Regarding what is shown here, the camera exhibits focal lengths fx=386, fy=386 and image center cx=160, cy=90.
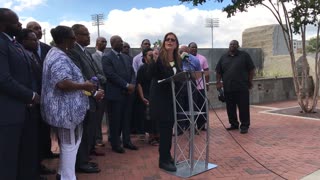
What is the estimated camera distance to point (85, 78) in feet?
15.1

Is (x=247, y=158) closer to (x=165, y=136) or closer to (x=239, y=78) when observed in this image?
(x=165, y=136)

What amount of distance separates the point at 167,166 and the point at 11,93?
2.43 metres

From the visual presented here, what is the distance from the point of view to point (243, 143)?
6.97m

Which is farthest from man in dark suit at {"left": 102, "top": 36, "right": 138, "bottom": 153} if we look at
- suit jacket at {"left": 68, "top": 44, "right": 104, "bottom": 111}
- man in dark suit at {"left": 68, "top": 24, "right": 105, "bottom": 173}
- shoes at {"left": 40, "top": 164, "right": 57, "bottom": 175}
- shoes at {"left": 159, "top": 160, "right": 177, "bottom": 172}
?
shoes at {"left": 40, "top": 164, "right": 57, "bottom": 175}

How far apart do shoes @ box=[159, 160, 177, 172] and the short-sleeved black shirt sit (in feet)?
10.7

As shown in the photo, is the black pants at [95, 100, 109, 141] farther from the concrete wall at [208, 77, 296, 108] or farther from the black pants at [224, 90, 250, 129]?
the concrete wall at [208, 77, 296, 108]

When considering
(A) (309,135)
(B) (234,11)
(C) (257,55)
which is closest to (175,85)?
(A) (309,135)

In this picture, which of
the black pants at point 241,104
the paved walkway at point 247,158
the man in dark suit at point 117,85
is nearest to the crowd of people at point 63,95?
the man in dark suit at point 117,85

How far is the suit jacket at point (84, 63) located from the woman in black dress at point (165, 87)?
2.51 feet

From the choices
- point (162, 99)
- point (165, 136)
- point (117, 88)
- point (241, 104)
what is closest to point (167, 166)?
point (165, 136)

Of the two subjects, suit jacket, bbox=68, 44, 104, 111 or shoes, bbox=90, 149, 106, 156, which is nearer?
suit jacket, bbox=68, 44, 104, 111

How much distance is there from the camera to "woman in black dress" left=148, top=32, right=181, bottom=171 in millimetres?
5020

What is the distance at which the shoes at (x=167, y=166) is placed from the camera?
16.9ft

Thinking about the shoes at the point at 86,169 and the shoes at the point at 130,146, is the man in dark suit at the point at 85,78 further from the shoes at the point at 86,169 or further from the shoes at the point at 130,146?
the shoes at the point at 130,146
